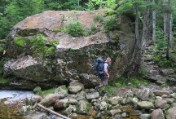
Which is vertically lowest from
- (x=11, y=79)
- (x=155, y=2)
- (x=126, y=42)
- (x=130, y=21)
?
(x=11, y=79)

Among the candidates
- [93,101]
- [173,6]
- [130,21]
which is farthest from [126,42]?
[93,101]

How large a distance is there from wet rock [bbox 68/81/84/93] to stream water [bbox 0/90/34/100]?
2.15 meters

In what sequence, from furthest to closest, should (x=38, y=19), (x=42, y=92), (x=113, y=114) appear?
(x=38, y=19), (x=42, y=92), (x=113, y=114)

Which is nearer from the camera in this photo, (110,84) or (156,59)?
(110,84)

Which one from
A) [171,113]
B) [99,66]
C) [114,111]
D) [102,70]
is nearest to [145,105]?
[171,113]

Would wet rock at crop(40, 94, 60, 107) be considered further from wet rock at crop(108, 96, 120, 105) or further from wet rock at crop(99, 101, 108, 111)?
wet rock at crop(108, 96, 120, 105)

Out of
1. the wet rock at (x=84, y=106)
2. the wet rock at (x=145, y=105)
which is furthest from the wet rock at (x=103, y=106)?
the wet rock at (x=145, y=105)

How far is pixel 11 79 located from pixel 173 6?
10.5 metres

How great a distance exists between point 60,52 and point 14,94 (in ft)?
11.1

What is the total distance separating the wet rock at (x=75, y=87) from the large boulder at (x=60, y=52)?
28cm

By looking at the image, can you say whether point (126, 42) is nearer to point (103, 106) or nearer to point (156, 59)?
point (156, 59)

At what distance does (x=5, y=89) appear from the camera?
16.1 m

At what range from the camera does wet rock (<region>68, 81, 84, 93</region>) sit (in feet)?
48.2

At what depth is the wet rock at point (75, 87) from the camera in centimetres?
1469
